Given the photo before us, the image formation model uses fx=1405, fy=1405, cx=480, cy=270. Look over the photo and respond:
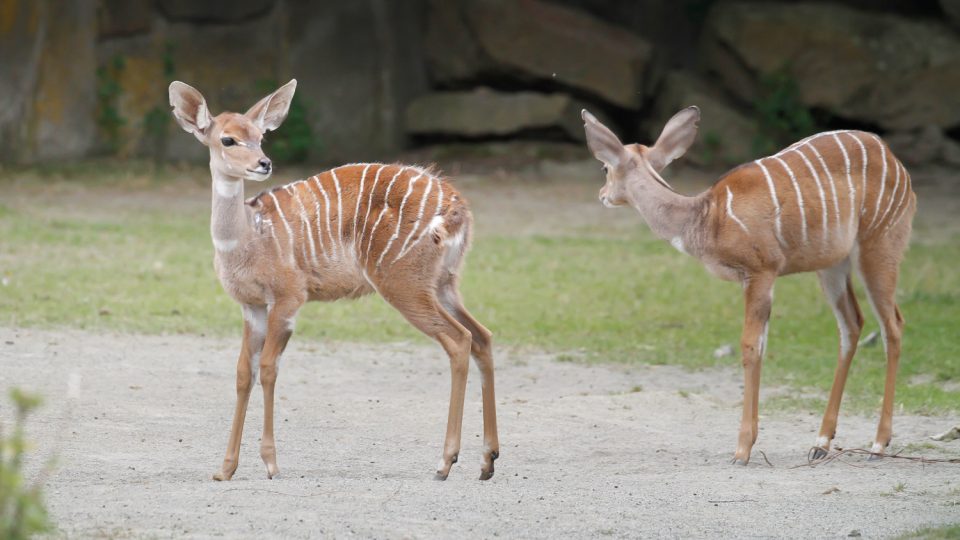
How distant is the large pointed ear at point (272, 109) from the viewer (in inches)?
195

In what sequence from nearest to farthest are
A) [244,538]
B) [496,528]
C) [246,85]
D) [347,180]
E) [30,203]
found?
[244,538], [496,528], [347,180], [30,203], [246,85]

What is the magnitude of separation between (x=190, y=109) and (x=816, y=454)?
262cm

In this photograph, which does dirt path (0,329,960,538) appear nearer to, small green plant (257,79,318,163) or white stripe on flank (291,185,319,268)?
white stripe on flank (291,185,319,268)

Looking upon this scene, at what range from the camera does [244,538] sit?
3732 millimetres

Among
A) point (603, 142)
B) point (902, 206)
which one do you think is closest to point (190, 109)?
point (603, 142)

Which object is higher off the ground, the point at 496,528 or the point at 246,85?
the point at 496,528

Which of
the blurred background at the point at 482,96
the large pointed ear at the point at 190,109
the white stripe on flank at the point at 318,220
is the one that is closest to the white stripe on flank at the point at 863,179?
the white stripe on flank at the point at 318,220

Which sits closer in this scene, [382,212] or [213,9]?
[382,212]

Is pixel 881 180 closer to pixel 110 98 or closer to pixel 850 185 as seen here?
pixel 850 185

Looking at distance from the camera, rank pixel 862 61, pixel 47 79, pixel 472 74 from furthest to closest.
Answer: pixel 472 74, pixel 862 61, pixel 47 79

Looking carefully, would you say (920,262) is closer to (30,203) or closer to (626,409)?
(626,409)

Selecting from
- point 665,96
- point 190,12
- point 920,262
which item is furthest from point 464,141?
point 920,262

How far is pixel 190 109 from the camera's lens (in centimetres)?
488

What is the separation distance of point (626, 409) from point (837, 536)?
2.12m
